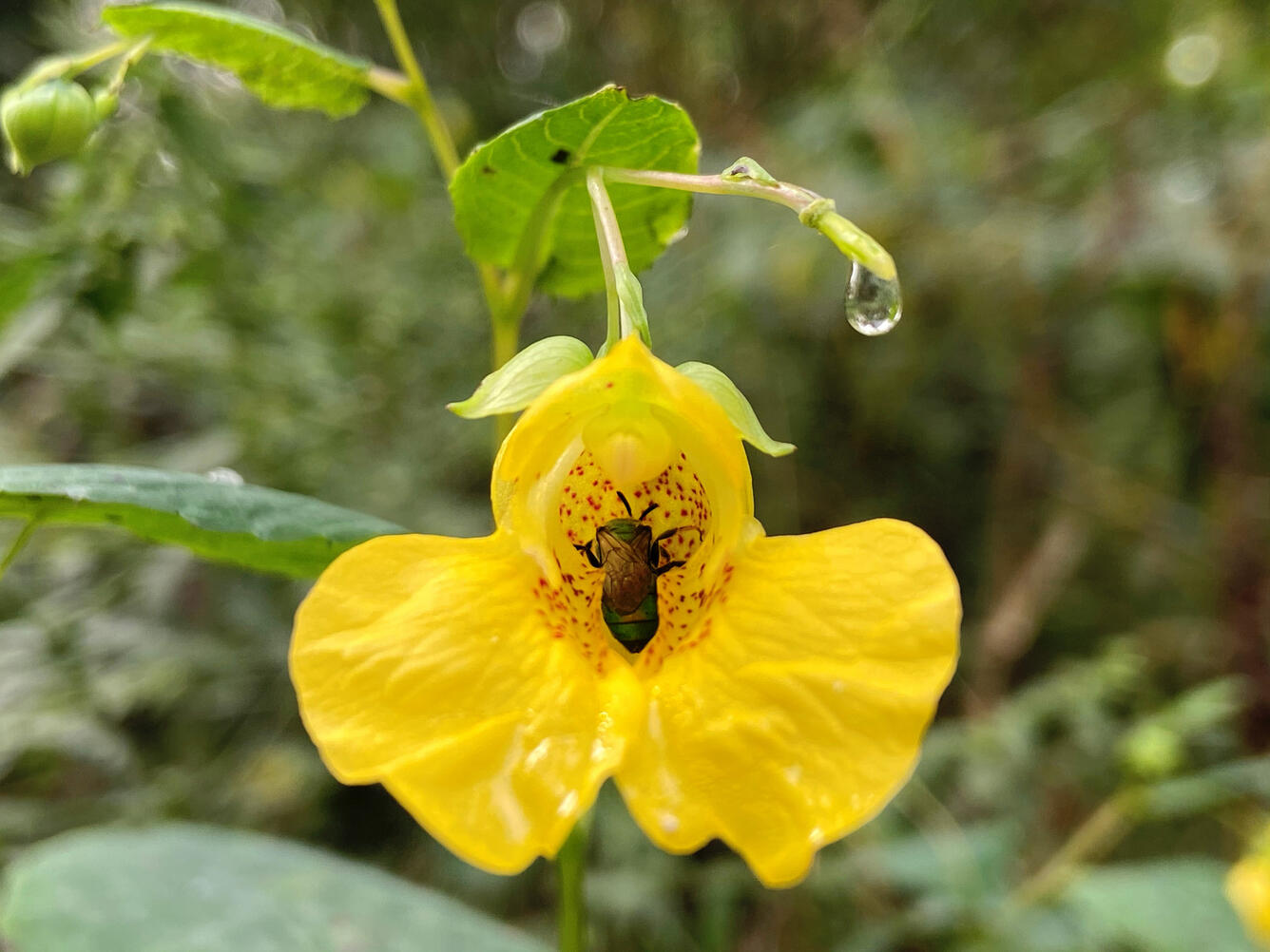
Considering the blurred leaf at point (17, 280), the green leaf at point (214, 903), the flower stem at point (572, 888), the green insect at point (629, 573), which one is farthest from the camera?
the blurred leaf at point (17, 280)

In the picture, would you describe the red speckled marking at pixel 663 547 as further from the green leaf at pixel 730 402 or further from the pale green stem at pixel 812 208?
the pale green stem at pixel 812 208

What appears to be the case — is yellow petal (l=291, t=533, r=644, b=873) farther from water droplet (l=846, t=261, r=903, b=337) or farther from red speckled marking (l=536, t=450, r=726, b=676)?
water droplet (l=846, t=261, r=903, b=337)

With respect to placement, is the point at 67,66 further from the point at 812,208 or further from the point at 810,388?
the point at 810,388

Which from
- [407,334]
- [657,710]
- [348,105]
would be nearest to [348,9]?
[407,334]

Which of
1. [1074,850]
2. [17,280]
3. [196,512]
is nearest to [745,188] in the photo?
[196,512]

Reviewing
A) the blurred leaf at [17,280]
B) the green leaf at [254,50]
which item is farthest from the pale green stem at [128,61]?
the blurred leaf at [17,280]
